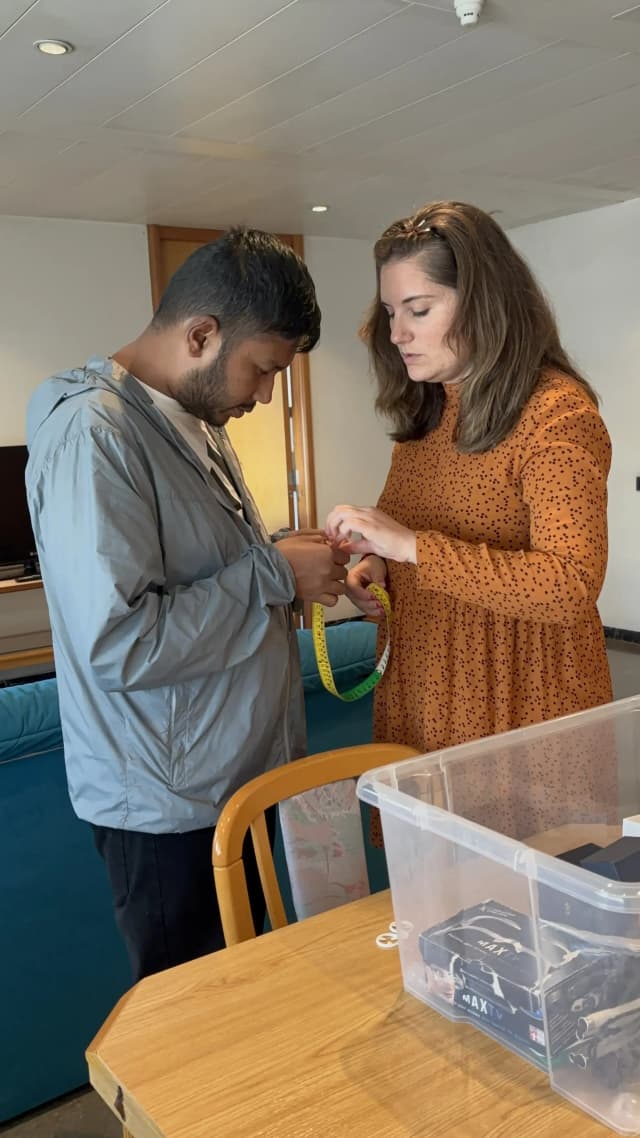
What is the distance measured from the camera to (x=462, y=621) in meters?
1.54

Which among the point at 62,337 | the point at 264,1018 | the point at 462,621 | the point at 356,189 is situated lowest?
the point at 264,1018

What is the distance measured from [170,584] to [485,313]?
619mm

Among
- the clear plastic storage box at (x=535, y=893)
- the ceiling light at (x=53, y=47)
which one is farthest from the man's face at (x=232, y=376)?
the ceiling light at (x=53, y=47)

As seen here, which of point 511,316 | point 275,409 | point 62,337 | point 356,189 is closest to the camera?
point 511,316

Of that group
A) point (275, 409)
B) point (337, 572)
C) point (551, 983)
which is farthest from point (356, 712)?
point (275, 409)

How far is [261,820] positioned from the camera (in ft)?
4.38

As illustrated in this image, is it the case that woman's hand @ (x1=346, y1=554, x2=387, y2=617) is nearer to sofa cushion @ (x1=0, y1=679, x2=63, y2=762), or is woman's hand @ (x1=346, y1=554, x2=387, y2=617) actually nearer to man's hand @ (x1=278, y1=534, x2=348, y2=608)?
man's hand @ (x1=278, y1=534, x2=348, y2=608)

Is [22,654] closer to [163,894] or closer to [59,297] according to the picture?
[59,297]

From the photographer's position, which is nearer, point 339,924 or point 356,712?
point 339,924

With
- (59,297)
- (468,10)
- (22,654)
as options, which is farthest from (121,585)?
(59,297)

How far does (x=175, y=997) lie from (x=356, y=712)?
127 cm

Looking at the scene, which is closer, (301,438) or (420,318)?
(420,318)

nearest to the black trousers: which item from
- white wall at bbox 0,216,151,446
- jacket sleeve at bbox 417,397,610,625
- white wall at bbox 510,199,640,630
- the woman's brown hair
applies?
jacket sleeve at bbox 417,397,610,625

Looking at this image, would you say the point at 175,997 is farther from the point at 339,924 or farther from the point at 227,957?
the point at 339,924
